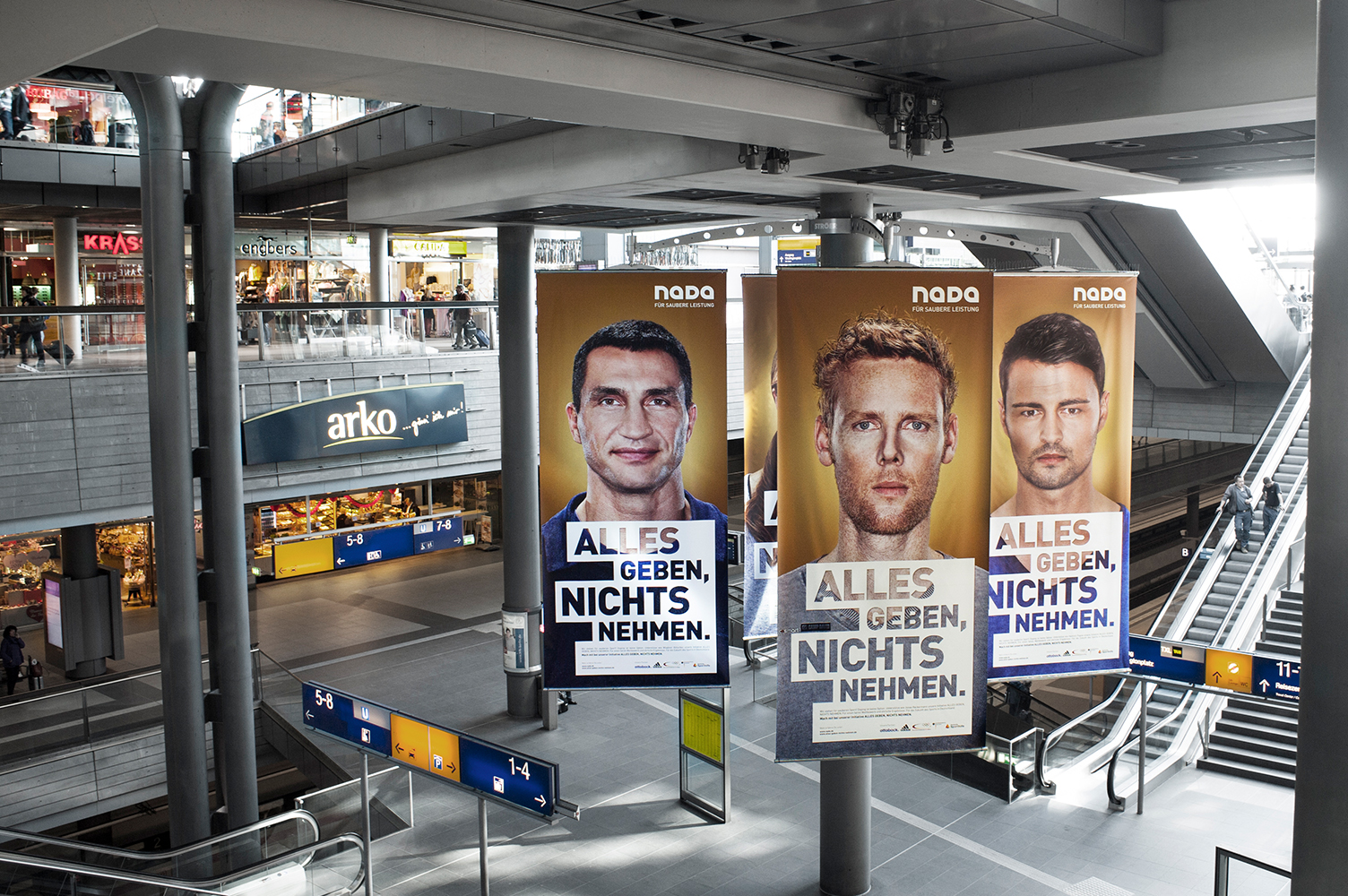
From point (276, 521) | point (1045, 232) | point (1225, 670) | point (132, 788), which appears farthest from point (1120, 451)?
point (276, 521)

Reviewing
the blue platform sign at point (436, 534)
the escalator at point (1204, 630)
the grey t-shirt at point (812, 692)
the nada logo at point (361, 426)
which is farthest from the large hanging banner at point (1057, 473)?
the blue platform sign at point (436, 534)

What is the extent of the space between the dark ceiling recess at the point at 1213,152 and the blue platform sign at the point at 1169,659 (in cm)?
483

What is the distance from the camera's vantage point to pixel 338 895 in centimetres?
1052

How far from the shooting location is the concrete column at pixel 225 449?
33.4ft

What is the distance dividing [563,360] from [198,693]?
553 centimetres

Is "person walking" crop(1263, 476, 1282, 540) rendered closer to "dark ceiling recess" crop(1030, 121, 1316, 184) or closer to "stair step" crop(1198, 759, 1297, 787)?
"stair step" crop(1198, 759, 1297, 787)

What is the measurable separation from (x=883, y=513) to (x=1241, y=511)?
1139cm

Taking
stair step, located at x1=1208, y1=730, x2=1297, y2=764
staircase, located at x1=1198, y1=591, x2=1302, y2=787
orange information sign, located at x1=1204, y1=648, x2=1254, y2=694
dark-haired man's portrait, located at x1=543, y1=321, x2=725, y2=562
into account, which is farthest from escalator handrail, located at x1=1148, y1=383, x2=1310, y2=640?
dark-haired man's portrait, located at x1=543, y1=321, x2=725, y2=562

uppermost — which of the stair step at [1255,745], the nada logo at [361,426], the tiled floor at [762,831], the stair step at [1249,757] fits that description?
the nada logo at [361,426]

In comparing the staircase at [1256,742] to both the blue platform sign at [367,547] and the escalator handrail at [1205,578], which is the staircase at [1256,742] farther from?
the blue platform sign at [367,547]

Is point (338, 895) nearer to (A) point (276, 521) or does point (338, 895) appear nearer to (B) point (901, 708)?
(B) point (901, 708)

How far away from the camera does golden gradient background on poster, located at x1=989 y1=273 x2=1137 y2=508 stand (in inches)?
Answer: 283

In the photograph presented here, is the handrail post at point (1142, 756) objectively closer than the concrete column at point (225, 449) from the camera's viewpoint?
No

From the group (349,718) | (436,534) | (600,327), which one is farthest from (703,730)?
(436,534)
